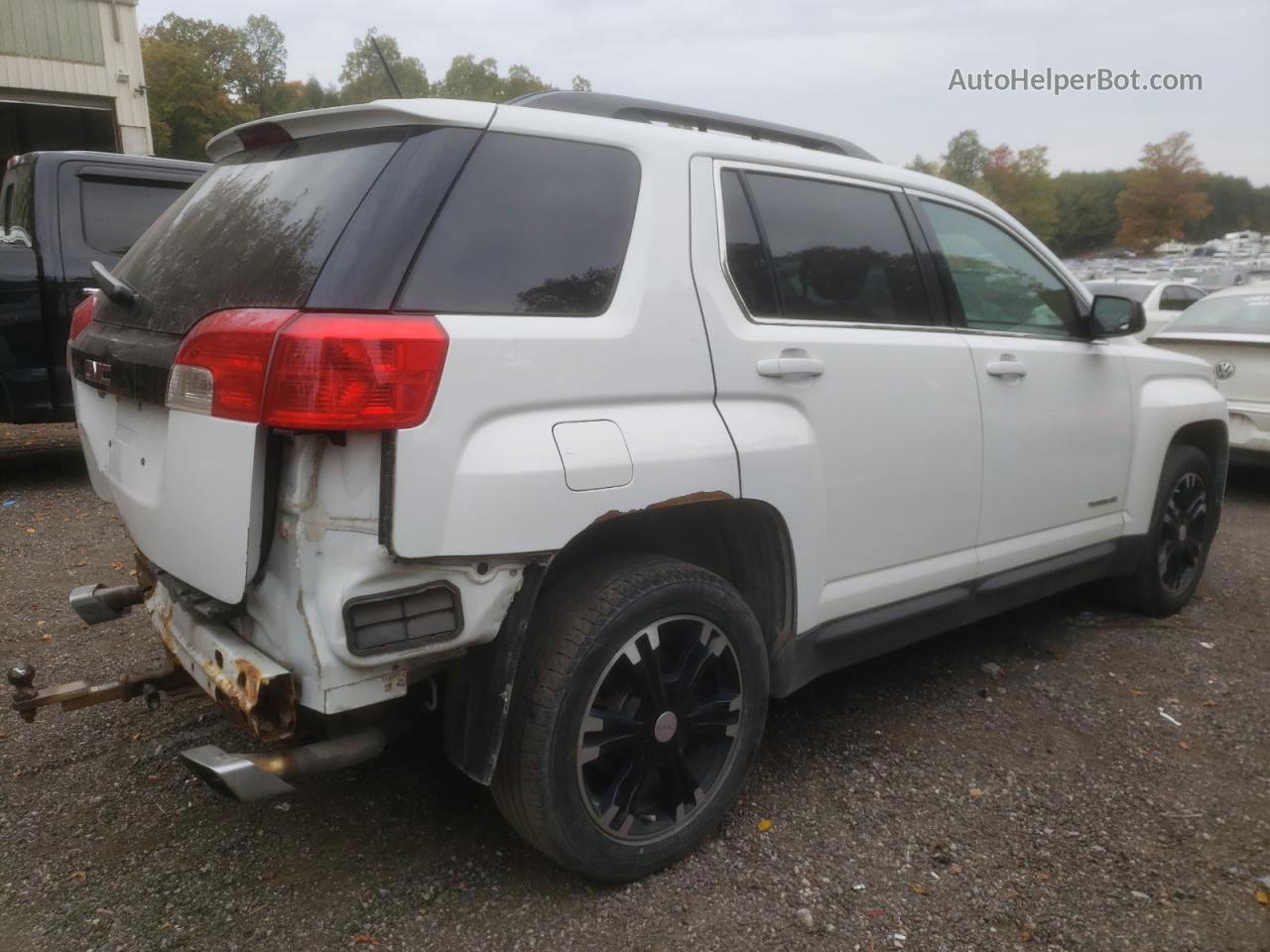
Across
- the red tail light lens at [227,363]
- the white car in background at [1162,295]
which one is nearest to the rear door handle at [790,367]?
the red tail light lens at [227,363]

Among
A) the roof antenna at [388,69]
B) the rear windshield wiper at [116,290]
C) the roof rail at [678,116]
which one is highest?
the roof antenna at [388,69]

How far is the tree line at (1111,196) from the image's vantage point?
6009cm

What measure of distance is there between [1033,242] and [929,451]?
4.06ft

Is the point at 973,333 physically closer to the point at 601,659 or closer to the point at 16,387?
the point at 601,659

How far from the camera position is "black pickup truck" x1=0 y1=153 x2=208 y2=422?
590 cm

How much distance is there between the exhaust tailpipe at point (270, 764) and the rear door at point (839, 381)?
115cm

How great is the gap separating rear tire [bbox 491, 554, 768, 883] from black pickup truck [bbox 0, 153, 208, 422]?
496cm

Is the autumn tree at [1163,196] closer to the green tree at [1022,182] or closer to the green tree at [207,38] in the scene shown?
Result: the green tree at [1022,182]

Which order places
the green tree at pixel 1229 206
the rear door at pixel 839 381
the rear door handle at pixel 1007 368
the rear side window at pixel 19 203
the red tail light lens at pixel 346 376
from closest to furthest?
the red tail light lens at pixel 346 376, the rear door at pixel 839 381, the rear door handle at pixel 1007 368, the rear side window at pixel 19 203, the green tree at pixel 1229 206

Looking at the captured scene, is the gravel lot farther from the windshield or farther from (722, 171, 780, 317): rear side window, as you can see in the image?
the windshield

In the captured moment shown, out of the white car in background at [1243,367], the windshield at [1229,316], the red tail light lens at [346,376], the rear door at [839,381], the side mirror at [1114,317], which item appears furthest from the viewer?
the windshield at [1229,316]

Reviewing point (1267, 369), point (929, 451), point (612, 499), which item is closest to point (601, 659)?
point (612, 499)

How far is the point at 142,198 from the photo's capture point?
6.44 m

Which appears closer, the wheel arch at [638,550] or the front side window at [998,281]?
the wheel arch at [638,550]
